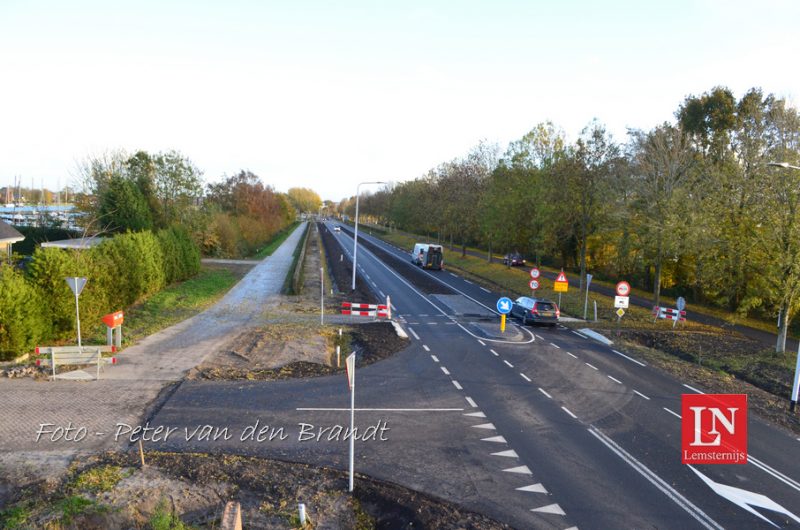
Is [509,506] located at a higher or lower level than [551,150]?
lower

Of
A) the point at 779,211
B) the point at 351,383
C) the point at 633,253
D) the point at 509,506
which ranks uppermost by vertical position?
the point at 779,211

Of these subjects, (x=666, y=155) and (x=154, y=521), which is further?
(x=666, y=155)

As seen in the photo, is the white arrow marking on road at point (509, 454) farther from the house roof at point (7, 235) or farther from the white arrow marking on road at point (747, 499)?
A: the house roof at point (7, 235)

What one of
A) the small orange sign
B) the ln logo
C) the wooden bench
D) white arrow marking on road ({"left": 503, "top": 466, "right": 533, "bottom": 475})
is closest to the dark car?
the ln logo

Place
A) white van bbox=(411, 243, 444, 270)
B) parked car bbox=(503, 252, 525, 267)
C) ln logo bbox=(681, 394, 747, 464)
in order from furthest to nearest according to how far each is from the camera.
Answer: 1. parked car bbox=(503, 252, 525, 267)
2. white van bbox=(411, 243, 444, 270)
3. ln logo bbox=(681, 394, 747, 464)

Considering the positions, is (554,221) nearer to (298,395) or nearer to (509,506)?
(298,395)

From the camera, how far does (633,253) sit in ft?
107

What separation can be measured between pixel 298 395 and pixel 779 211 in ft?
65.4

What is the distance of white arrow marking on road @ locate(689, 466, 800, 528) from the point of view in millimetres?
8992

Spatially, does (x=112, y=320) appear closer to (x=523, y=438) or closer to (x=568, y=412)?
(x=523, y=438)

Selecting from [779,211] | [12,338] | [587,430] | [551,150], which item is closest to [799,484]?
[587,430]

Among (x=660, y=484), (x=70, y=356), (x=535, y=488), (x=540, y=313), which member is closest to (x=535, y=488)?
(x=535, y=488)

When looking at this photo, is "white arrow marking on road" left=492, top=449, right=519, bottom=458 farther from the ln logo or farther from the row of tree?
the row of tree

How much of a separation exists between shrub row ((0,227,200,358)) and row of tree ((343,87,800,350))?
22007 millimetres
